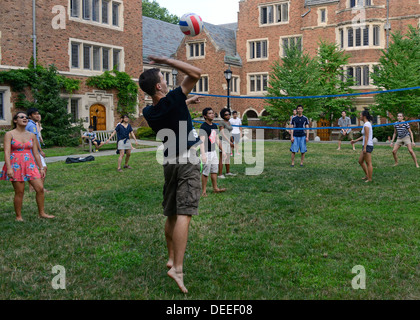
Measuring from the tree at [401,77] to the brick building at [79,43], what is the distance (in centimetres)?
1836

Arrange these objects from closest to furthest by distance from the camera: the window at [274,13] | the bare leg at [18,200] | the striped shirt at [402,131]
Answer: the bare leg at [18,200] < the striped shirt at [402,131] < the window at [274,13]

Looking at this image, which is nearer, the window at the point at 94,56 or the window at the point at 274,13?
the window at the point at 94,56

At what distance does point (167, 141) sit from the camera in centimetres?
463

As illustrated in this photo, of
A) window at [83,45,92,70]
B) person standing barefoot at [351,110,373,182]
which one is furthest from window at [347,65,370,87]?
person standing barefoot at [351,110,373,182]

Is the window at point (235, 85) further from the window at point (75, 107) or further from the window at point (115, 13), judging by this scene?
the window at point (75, 107)

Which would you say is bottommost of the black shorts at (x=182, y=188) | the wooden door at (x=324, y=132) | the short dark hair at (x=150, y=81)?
the black shorts at (x=182, y=188)

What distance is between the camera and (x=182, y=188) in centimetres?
444

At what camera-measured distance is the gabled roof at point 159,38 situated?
39388 mm

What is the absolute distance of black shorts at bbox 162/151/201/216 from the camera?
4.39 m

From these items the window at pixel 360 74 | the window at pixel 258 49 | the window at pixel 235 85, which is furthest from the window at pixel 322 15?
the window at pixel 235 85

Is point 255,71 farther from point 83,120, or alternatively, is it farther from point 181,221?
point 181,221

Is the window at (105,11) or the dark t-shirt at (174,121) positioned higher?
the window at (105,11)
